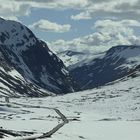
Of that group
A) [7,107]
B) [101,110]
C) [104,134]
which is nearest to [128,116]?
[101,110]

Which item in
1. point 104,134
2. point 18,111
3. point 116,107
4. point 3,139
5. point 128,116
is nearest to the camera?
point 3,139

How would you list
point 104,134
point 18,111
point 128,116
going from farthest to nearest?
point 18,111 → point 128,116 → point 104,134

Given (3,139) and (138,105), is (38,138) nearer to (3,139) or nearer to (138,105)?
(3,139)

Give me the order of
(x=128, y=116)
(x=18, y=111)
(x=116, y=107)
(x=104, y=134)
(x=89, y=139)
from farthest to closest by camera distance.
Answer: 1. (x=116, y=107)
2. (x=18, y=111)
3. (x=128, y=116)
4. (x=104, y=134)
5. (x=89, y=139)

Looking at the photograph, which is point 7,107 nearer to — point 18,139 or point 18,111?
point 18,111

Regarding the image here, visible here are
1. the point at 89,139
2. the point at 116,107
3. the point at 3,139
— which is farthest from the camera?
the point at 116,107

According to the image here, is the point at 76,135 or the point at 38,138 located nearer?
the point at 38,138

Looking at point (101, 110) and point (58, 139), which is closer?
point (58, 139)

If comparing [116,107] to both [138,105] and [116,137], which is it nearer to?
[138,105]

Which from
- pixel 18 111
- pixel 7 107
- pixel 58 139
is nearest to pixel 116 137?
pixel 58 139
